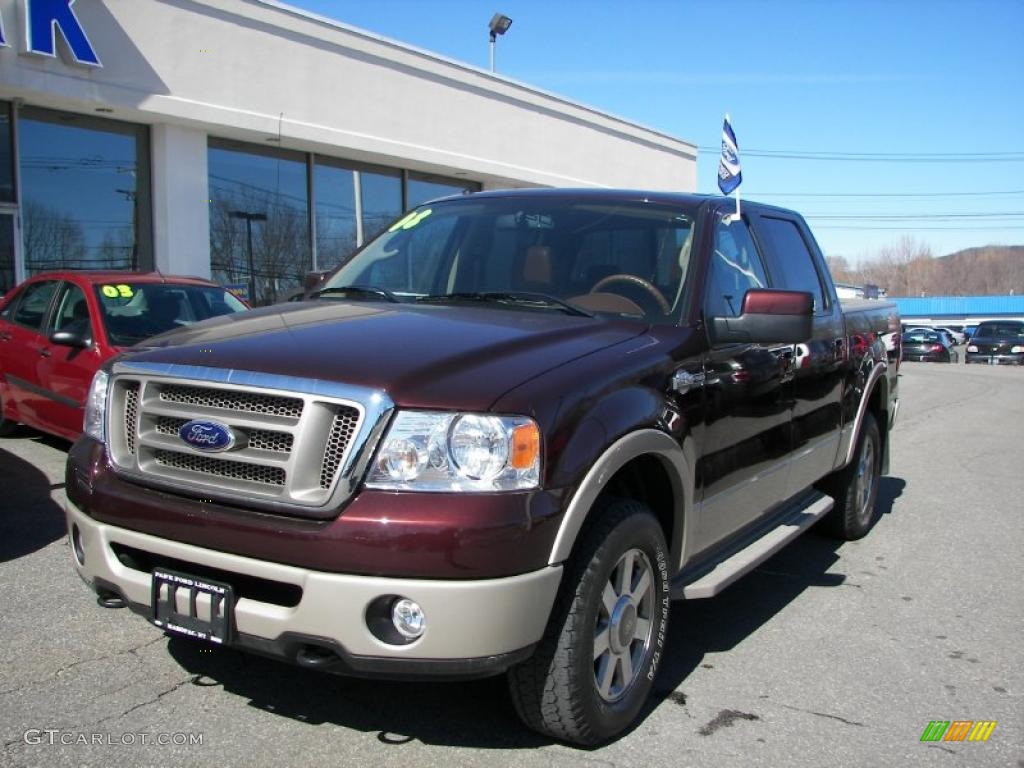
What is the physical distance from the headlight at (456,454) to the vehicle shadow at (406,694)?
1.05 m

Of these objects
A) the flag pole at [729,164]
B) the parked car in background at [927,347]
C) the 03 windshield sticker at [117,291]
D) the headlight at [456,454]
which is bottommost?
the parked car in background at [927,347]

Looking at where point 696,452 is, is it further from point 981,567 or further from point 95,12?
point 95,12

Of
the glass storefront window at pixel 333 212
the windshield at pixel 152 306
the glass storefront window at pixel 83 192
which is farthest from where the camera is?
the glass storefront window at pixel 333 212

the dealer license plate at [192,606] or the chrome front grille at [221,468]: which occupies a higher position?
the chrome front grille at [221,468]

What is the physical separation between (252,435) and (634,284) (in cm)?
183

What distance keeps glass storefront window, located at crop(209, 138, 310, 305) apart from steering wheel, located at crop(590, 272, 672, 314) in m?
11.7

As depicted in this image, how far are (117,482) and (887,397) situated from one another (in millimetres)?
5214

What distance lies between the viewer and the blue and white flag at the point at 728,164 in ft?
16.5

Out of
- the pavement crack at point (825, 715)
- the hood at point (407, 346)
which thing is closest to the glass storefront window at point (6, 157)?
the hood at point (407, 346)

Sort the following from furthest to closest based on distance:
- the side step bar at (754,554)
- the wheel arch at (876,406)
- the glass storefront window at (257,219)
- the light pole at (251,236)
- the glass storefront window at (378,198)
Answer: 1. the glass storefront window at (378,198)
2. the light pole at (251,236)
3. the glass storefront window at (257,219)
4. the wheel arch at (876,406)
5. the side step bar at (754,554)

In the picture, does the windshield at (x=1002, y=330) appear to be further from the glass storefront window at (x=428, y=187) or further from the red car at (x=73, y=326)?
the red car at (x=73, y=326)

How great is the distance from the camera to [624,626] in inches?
129

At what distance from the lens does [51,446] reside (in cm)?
828

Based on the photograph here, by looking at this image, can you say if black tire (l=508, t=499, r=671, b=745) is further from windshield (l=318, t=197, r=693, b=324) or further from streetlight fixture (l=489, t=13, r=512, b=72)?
streetlight fixture (l=489, t=13, r=512, b=72)
